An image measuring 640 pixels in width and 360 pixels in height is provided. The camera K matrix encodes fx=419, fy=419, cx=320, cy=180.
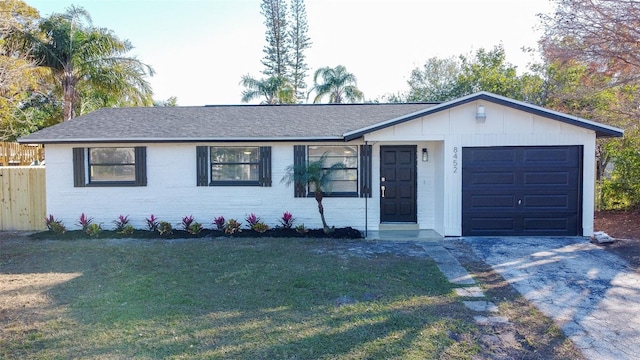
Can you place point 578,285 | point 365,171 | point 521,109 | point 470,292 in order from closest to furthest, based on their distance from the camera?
point 470,292
point 578,285
point 521,109
point 365,171

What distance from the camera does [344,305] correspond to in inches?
202

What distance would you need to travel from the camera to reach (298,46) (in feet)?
102

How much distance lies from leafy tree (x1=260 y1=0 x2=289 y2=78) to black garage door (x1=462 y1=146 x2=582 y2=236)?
23.4 metres

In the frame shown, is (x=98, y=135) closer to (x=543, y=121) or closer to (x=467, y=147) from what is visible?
(x=467, y=147)

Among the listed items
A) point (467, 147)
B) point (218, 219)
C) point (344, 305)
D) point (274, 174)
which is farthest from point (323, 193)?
point (344, 305)

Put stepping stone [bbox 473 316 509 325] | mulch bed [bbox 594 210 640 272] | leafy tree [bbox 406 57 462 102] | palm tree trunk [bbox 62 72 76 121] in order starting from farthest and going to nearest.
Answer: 1. leafy tree [bbox 406 57 462 102]
2. palm tree trunk [bbox 62 72 76 121]
3. mulch bed [bbox 594 210 640 272]
4. stepping stone [bbox 473 316 509 325]

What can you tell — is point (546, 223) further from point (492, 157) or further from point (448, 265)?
point (448, 265)

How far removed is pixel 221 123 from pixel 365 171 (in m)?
4.13

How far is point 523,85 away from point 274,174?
12.9 meters

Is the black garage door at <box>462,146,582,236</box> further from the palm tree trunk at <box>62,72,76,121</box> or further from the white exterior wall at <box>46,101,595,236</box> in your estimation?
the palm tree trunk at <box>62,72,76,121</box>

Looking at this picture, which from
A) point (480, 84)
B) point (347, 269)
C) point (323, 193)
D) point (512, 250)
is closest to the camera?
point (347, 269)

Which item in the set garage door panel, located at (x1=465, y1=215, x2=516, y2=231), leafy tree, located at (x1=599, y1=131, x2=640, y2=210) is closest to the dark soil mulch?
garage door panel, located at (x1=465, y1=215, x2=516, y2=231)

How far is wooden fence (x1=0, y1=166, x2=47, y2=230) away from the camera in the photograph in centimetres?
1091

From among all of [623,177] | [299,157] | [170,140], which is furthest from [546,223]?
[170,140]
